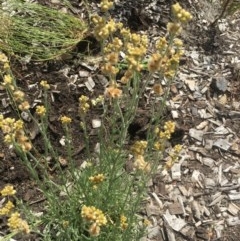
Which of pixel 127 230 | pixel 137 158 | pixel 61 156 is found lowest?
pixel 61 156

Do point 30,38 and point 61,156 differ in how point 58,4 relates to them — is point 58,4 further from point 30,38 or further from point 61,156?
point 61,156

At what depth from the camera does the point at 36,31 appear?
3023 mm

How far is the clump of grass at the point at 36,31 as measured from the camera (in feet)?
9.74

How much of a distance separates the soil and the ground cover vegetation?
0.10m

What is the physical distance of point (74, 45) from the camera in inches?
118

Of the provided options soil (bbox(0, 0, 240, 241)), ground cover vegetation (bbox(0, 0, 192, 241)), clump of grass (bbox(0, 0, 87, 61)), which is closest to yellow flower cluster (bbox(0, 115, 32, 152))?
ground cover vegetation (bbox(0, 0, 192, 241))

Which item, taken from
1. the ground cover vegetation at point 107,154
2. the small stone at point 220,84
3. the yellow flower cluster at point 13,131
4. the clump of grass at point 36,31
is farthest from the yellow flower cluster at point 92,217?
the small stone at point 220,84

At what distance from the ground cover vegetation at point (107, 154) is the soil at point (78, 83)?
10 centimetres

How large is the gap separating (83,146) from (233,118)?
0.95 meters

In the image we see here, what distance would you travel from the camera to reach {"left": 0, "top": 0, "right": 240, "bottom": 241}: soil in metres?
2.50

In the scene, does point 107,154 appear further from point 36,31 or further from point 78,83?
point 36,31

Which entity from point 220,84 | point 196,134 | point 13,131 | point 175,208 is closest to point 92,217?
point 13,131

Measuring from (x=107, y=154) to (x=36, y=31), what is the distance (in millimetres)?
1335

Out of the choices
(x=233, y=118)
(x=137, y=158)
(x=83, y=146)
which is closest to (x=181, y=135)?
(x=233, y=118)
